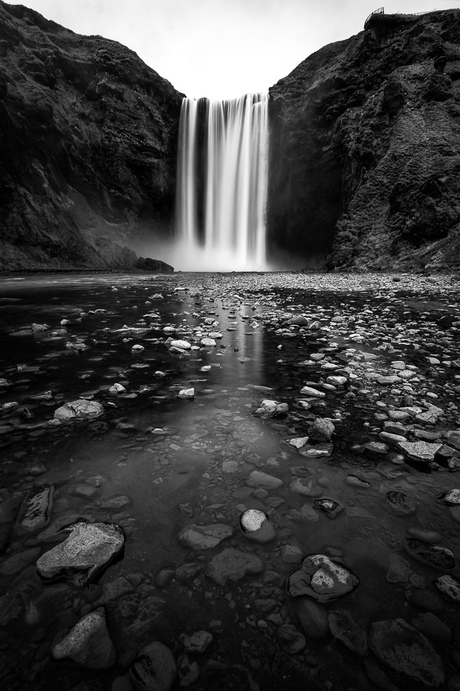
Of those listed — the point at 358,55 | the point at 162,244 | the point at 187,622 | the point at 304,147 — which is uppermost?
the point at 358,55

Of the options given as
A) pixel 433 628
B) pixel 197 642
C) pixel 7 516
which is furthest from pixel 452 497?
pixel 7 516

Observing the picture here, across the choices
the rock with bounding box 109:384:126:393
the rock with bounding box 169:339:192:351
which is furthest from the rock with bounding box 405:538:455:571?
the rock with bounding box 169:339:192:351

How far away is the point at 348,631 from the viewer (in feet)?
3.80

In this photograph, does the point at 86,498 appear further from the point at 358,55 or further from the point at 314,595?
the point at 358,55

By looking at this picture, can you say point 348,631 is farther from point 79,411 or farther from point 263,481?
point 79,411

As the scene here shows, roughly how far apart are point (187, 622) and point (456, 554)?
123 cm

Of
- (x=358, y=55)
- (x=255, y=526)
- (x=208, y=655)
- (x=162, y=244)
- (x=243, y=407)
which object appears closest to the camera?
(x=208, y=655)

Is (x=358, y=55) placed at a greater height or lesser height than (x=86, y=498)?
greater

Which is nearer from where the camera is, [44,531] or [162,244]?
[44,531]

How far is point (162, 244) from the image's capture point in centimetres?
4862

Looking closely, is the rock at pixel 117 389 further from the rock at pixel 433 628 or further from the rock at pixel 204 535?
the rock at pixel 433 628

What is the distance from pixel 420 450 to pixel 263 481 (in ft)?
3.66

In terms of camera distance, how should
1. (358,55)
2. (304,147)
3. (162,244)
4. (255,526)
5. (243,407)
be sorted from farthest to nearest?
(162,244) < (304,147) < (358,55) < (243,407) < (255,526)

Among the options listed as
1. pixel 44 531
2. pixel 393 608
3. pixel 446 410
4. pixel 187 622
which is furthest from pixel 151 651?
pixel 446 410
